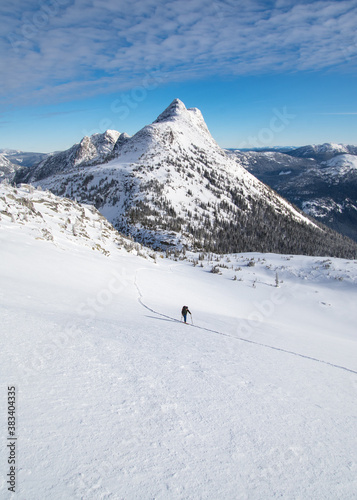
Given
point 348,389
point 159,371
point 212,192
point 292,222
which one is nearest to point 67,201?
point 159,371

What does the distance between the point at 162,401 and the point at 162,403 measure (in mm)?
67

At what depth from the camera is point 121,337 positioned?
352 inches

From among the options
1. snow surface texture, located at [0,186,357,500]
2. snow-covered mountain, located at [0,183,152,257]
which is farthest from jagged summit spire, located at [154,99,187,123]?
snow surface texture, located at [0,186,357,500]

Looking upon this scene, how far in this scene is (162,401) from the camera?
5.82m

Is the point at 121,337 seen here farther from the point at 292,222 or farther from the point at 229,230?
the point at 292,222

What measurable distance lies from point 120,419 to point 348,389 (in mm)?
7181

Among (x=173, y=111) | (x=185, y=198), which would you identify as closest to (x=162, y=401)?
(x=185, y=198)

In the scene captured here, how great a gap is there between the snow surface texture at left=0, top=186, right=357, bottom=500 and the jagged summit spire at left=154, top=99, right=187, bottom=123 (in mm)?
174729

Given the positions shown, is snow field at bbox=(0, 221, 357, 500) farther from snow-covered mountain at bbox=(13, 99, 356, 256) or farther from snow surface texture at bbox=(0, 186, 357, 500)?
snow-covered mountain at bbox=(13, 99, 356, 256)

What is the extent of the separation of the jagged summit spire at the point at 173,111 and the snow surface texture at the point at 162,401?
17473cm

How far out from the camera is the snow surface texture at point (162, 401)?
398 cm

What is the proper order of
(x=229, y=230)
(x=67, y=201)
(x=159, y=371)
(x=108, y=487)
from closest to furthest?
(x=108, y=487)
(x=159, y=371)
(x=67, y=201)
(x=229, y=230)

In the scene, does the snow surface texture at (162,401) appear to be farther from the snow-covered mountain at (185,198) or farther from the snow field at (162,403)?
the snow-covered mountain at (185,198)

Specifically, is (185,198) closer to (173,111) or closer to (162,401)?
(162,401)
